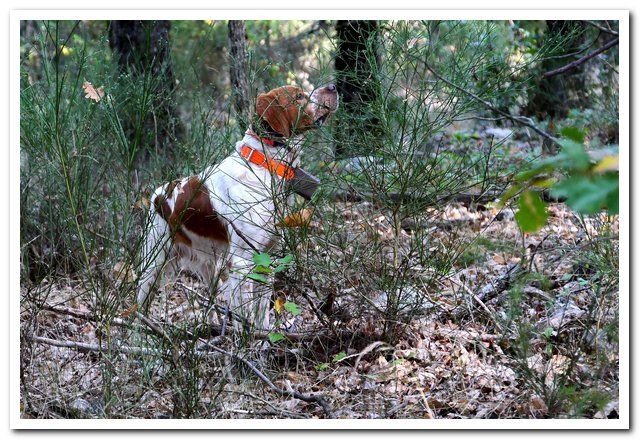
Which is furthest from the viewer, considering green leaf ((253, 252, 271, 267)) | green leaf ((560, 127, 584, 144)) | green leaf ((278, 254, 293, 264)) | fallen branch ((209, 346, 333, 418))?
green leaf ((278, 254, 293, 264))

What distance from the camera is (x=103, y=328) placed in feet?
11.0

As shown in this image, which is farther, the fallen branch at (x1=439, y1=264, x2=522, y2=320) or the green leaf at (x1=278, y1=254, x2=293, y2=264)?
the fallen branch at (x1=439, y1=264, x2=522, y2=320)

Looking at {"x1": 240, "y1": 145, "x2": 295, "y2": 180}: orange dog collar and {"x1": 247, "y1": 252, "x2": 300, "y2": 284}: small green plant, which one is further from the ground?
{"x1": 240, "y1": 145, "x2": 295, "y2": 180}: orange dog collar

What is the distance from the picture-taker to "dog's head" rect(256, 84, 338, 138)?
12.9 feet

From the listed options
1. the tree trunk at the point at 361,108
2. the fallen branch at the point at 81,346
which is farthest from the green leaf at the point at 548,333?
the fallen branch at the point at 81,346

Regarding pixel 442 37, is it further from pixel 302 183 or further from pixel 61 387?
pixel 61 387

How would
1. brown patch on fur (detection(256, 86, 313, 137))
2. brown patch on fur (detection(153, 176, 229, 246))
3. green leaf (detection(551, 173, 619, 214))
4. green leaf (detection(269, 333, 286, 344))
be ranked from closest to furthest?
green leaf (detection(551, 173, 619, 214))
green leaf (detection(269, 333, 286, 344))
brown patch on fur (detection(256, 86, 313, 137))
brown patch on fur (detection(153, 176, 229, 246))

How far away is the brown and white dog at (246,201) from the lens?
3740mm

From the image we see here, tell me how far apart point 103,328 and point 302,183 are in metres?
1.18

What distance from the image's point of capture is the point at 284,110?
3951mm

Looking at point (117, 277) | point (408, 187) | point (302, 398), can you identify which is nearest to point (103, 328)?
point (117, 277)

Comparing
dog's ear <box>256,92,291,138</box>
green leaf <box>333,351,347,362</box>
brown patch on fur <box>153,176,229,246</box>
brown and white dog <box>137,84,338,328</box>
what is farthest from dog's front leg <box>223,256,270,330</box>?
dog's ear <box>256,92,291,138</box>

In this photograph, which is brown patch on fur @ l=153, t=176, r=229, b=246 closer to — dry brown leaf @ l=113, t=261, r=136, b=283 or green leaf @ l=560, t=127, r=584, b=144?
dry brown leaf @ l=113, t=261, r=136, b=283
